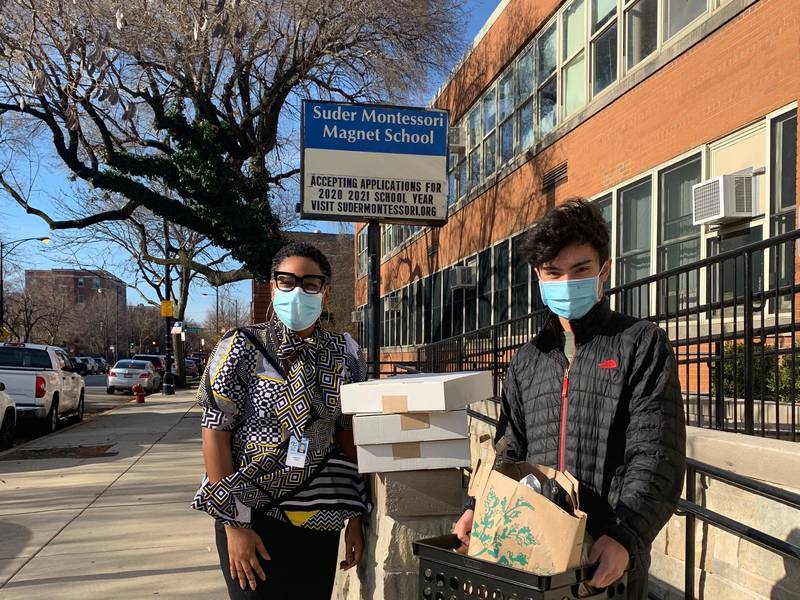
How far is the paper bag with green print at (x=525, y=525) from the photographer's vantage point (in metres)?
1.51

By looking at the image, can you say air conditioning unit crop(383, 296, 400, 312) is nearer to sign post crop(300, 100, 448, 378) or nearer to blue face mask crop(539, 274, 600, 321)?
sign post crop(300, 100, 448, 378)

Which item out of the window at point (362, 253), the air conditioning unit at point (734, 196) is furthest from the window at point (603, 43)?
the window at point (362, 253)

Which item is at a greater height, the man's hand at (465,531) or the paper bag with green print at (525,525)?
the paper bag with green print at (525,525)

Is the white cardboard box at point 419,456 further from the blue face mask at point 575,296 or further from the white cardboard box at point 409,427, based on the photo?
the blue face mask at point 575,296

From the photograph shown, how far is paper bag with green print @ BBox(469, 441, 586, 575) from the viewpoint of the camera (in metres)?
1.51

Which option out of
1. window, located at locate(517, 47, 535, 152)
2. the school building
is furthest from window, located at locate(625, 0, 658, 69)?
window, located at locate(517, 47, 535, 152)

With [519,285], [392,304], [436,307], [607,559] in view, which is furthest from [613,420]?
[392,304]

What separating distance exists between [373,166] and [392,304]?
1731 centimetres

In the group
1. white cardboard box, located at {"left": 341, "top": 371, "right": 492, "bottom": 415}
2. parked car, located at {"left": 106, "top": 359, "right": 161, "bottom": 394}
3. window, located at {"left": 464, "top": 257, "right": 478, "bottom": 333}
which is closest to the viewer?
white cardboard box, located at {"left": 341, "top": 371, "right": 492, "bottom": 415}

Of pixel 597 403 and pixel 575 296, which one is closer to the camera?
pixel 597 403

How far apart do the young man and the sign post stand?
6198mm

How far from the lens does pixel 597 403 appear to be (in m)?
1.87

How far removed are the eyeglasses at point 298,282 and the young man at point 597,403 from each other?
33.8 inches

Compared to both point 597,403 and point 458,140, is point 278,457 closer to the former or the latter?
point 597,403
